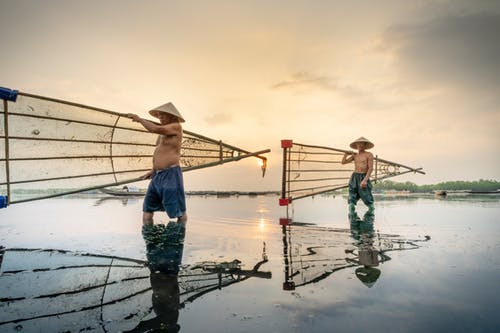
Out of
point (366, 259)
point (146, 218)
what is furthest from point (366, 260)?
point (146, 218)

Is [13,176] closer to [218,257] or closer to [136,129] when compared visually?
[136,129]

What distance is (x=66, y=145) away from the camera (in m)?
5.16

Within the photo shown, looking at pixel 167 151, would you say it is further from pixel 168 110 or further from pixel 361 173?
pixel 361 173

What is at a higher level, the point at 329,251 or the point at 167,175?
the point at 167,175

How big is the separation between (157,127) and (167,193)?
1017mm

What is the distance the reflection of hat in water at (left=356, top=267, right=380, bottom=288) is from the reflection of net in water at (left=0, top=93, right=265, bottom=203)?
454 cm

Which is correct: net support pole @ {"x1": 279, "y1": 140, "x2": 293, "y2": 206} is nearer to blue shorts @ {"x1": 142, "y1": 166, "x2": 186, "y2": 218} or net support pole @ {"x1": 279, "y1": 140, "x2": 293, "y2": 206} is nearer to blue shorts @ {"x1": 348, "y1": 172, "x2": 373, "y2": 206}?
blue shorts @ {"x1": 348, "y1": 172, "x2": 373, "y2": 206}

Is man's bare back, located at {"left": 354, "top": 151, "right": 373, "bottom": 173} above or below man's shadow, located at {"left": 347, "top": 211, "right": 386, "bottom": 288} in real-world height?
above

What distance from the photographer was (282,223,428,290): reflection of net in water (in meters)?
2.42

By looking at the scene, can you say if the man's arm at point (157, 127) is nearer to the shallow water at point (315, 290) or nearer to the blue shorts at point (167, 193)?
the blue shorts at point (167, 193)

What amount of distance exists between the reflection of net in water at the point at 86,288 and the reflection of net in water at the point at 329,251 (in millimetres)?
332

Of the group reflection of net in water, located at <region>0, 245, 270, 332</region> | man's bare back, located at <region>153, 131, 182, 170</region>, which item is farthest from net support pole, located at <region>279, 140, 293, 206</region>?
reflection of net in water, located at <region>0, 245, 270, 332</region>

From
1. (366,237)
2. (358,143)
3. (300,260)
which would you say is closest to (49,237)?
(300,260)

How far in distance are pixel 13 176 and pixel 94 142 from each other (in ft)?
4.37
